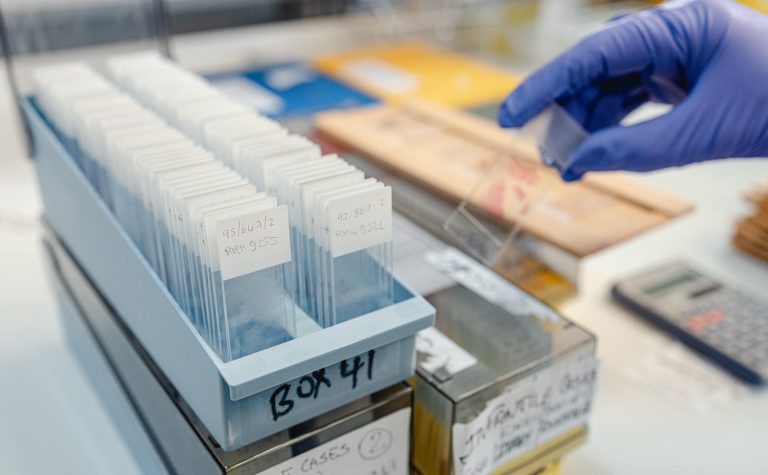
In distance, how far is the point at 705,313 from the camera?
0.90m

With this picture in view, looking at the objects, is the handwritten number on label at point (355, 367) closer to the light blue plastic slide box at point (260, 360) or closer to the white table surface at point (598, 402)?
the light blue plastic slide box at point (260, 360)

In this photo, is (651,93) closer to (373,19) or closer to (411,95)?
(411,95)

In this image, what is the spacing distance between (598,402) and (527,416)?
0.75 feet

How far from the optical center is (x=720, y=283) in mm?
Result: 966

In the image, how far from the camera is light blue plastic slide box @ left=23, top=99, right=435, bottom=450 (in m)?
0.45

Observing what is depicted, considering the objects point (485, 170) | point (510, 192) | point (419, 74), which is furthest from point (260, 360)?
point (419, 74)

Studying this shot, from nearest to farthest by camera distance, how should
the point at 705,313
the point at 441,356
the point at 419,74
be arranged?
the point at 441,356 < the point at 705,313 < the point at 419,74

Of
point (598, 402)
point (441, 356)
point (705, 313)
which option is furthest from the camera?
point (705, 313)

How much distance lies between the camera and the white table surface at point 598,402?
28.0 inches

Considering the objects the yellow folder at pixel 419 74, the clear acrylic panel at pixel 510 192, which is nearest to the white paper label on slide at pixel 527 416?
the clear acrylic panel at pixel 510 192

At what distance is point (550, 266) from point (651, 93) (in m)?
0.27

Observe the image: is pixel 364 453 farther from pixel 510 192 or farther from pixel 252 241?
pixel 510 192

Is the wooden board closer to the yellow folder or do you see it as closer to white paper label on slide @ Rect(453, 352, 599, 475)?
white paper label on slide @ Rect(453, 352, 599, 475)

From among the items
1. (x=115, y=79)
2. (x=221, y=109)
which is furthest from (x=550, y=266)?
(x=115, y=79)
